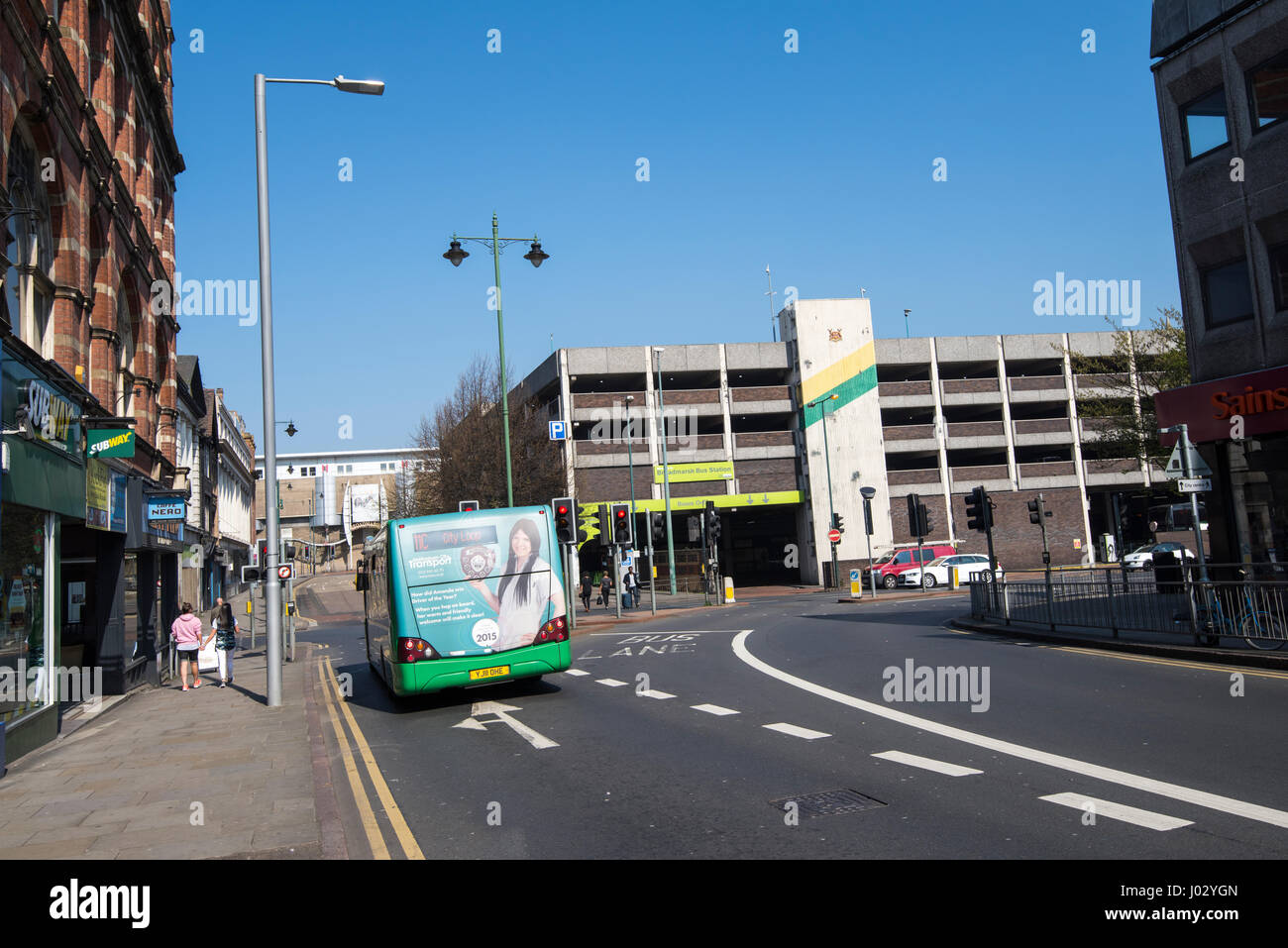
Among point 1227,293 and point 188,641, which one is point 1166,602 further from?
point 188,641

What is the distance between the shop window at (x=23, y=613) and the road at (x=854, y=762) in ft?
13.1

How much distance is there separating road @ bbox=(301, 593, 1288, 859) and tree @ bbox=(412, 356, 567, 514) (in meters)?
28.4

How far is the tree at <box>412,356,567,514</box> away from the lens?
42.8 metres

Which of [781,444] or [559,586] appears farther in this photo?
→ [781,444]

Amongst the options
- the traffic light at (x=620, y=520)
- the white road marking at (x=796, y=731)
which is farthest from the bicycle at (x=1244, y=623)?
the traffic light at (x=620, y=520)

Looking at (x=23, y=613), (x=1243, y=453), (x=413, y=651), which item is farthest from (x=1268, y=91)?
(x=23, y=613)

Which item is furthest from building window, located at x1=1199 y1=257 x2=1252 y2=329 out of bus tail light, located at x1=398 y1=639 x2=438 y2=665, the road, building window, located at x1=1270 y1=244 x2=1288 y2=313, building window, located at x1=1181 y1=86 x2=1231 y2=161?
bus tail light, located at x1=398 y1=639 x2=438 y2=665

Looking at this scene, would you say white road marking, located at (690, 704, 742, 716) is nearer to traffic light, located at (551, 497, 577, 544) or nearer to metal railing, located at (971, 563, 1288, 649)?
metal railing, located at (971, 563, 1288, 649)

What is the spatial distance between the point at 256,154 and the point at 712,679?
37.3 feet

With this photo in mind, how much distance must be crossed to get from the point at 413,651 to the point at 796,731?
5269 millimetres

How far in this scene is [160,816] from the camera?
750 cm

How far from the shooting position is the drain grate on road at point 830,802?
6.44m
